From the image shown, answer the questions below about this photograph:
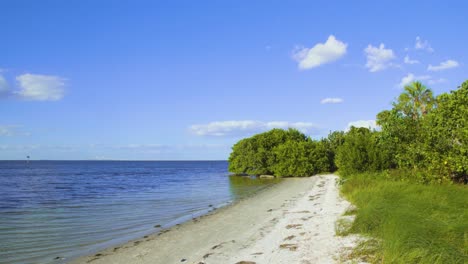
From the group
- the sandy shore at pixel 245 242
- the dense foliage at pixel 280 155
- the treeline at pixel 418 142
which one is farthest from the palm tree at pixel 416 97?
the sandy shore at pixel 245 242

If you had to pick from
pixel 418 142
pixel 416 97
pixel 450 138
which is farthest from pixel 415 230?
pixel 416 97

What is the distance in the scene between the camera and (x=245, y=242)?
37.1 feet

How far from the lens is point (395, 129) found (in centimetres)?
2086

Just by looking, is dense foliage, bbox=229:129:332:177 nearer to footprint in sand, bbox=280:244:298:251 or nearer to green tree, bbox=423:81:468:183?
green tree, bbox=423:81:468:183

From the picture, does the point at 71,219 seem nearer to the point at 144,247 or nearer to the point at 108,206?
the point at 108,206

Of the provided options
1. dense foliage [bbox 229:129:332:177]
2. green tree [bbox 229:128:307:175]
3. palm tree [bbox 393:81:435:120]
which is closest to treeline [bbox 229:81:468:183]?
palm tree [bbox 393:81:435:120]

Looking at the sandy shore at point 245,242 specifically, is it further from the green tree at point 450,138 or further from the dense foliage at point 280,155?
the dense foliage at point 280,155

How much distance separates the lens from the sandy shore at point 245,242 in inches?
351

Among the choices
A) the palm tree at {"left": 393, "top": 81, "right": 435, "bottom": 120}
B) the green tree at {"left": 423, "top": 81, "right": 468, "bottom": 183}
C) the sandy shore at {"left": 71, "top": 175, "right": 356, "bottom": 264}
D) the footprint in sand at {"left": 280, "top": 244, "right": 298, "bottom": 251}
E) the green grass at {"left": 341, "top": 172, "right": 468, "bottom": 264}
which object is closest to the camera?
the green grass at {"left": 341, "top": 172, "right": 468, "bottom": 264}

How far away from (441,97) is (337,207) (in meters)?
9.06

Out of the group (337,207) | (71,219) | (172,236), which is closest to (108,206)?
(71,219)

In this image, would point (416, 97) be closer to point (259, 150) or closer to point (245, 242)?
point (259, 150)

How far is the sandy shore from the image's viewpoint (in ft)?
29.2

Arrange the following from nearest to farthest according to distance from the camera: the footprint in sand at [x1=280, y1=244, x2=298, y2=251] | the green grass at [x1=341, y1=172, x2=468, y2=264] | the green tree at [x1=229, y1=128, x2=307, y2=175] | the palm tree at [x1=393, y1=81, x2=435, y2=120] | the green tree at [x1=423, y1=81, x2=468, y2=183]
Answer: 1. the green grass at [x1=341, y1=172, x2=468, y2=264]
2. the footprint in sand at [x1=280, y1=244, x2=298, y2=251]
3. the green tree at [x1=423, y1=81, x2=468, y2=183]
4. the palm tree at [x1=393, y1=81, x2=435, y2=120]
5. the green tree at [x1=229, y1=128, x2=307, y2=175]
